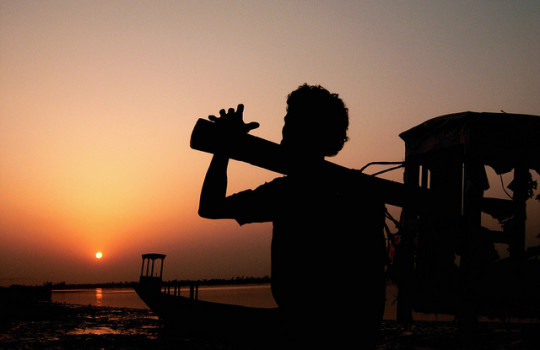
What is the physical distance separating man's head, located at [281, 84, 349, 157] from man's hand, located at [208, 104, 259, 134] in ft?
0.67

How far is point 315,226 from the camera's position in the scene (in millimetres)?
1932

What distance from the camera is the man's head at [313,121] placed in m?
2.15

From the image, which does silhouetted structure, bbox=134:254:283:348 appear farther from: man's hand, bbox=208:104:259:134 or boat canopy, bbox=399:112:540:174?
boat canopy, bbox=399:112:540:174

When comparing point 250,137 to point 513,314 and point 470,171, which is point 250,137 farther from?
point 513,314

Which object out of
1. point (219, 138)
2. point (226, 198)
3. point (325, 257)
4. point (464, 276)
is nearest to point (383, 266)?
point (325, 257)

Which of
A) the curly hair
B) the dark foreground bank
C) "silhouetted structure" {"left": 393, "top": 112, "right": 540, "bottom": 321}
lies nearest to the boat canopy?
"silhouetted structure" {"left": 393, "top": 112, "right": 540, "bottom": 321}

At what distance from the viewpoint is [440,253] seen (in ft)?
29.3

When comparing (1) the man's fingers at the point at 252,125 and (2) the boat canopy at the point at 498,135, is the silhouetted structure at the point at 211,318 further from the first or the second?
(2) the boat canopy at the point at 498,135

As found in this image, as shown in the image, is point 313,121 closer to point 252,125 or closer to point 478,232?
point 252,125

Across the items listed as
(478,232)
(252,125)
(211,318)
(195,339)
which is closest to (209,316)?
(211,318)

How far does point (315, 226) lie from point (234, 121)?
717 millimetres

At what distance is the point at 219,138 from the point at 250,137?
170mm

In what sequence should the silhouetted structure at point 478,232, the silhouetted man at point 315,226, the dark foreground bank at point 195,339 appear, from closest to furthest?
the silhouetted man at point 315,226 → the silhouetted structure at point 478,232 → the dark foreground bank at point 195,339

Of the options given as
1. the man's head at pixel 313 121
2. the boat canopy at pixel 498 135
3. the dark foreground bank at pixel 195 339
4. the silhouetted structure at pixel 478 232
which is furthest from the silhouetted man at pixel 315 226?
the boat canopy at pixel 498 135
